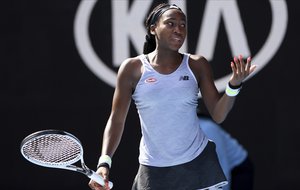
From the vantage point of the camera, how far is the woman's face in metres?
3.80

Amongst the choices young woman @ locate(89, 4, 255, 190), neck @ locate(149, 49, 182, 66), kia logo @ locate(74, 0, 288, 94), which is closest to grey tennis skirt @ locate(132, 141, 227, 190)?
young woman @ locate(89, 4, 255, 190)

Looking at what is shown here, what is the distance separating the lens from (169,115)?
3729 millimetres

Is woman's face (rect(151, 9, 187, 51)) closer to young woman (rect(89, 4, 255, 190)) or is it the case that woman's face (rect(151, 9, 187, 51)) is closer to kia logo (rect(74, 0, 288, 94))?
young woman (rect(89, 4, 255, 190))

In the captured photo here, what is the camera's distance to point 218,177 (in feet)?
12.5

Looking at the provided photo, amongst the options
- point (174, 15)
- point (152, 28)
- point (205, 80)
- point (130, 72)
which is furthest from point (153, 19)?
point (205, 80)

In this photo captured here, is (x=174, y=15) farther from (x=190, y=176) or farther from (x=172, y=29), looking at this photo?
(x=190, y=176)

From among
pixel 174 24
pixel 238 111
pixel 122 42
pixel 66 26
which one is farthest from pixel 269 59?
pixel 174 24

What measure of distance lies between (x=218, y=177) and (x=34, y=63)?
108 inches

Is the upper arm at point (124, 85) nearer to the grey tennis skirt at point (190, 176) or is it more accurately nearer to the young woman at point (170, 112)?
the young woman at point (170, 112)

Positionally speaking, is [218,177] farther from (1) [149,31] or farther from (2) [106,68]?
(2) [106,68]

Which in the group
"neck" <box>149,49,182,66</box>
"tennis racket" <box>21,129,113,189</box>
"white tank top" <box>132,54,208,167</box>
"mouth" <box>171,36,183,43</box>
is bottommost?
"tennis racket" <box>21,129,113,189</box>

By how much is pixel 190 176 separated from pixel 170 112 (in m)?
0.31

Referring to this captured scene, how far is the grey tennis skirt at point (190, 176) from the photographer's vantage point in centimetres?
379

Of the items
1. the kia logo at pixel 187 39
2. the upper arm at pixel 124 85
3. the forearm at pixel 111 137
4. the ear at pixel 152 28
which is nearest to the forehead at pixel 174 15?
the ear at pixel 152 28
